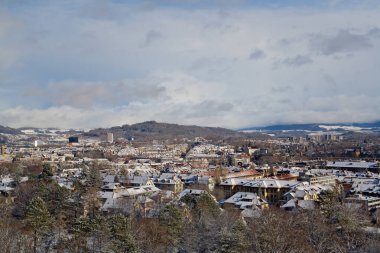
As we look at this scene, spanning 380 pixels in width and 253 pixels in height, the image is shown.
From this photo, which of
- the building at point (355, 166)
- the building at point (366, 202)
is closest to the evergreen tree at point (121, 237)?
the building at point (366, 202)

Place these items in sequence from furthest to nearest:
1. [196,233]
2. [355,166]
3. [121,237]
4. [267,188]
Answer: [355,166] → [267,188] → [196,233] → [121,237]

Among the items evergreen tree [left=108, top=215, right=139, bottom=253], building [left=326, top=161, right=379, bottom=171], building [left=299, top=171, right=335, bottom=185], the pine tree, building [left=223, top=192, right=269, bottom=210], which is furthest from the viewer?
building [left=326, top=161, right=379, bottom=171]

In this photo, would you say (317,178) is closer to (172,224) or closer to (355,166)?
(355,166)

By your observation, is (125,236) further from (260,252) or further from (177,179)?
(177,179)

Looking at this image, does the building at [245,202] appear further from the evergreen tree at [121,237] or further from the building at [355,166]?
the building at [355,166]

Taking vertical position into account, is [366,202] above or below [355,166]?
above

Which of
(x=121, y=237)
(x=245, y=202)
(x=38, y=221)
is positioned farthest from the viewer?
(x=245, y=202)

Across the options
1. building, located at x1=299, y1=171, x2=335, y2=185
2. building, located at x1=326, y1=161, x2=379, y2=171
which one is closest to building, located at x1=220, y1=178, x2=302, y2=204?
building, located at x1=299, y1=171, x2=335, y2=185

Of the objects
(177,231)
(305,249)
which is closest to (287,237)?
(305,249)

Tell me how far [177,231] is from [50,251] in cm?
550

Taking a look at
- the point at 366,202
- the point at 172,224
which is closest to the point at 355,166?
the point at 366,202

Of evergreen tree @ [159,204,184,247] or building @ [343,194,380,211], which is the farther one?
building @ [343,194,380,211]

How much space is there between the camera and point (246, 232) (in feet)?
63.2

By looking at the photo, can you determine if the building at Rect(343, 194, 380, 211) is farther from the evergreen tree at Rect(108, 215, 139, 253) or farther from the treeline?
→ the evergreen tree at Rect(108, 215, 139, 253)
